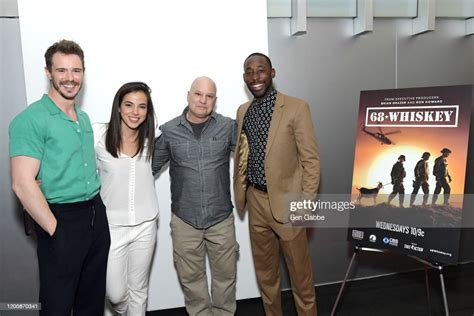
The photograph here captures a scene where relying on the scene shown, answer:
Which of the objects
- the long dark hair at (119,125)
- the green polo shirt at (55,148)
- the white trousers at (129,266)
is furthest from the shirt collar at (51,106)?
the white trousers at (129,266)

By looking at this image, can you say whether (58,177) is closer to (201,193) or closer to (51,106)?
(51,106)

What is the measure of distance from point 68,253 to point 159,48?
5.56ft

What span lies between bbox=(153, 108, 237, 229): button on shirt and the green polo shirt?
663 mm

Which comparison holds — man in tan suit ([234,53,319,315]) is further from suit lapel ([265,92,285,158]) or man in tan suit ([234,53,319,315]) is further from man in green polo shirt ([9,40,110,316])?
man in green polo shirt ([9,40,110,316])

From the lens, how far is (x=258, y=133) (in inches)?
105

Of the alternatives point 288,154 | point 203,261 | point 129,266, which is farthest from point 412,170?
point 129,266

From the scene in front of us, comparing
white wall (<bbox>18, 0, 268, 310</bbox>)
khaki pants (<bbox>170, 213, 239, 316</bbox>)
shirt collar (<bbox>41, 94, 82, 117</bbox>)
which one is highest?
white wall (<bbox>18, 0, 268, 310</bbox>)

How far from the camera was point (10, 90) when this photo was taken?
2.99m

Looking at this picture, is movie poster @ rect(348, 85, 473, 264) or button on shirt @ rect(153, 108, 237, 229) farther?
button on shirt @ rect(153, 108, 237, 229)

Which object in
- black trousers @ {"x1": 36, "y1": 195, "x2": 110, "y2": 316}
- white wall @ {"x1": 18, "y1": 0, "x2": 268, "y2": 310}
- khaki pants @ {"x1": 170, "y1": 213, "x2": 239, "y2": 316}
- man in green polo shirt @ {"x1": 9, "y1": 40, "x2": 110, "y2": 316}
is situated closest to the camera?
man in green polo shirt @ {"x1": 9, "y1": 40, "x2": 110, "y2": 316}

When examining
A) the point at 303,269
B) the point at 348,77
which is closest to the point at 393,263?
the point at 303,269

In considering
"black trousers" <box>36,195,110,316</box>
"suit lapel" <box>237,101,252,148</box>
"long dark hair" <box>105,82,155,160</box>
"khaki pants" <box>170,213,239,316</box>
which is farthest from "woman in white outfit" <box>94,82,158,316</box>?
"suit lapel" <box>237,101,252,148</box>

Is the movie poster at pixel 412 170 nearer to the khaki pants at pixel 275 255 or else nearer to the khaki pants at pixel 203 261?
the khaki pants at pixel 275 255

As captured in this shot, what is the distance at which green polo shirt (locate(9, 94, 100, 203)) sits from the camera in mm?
1901
